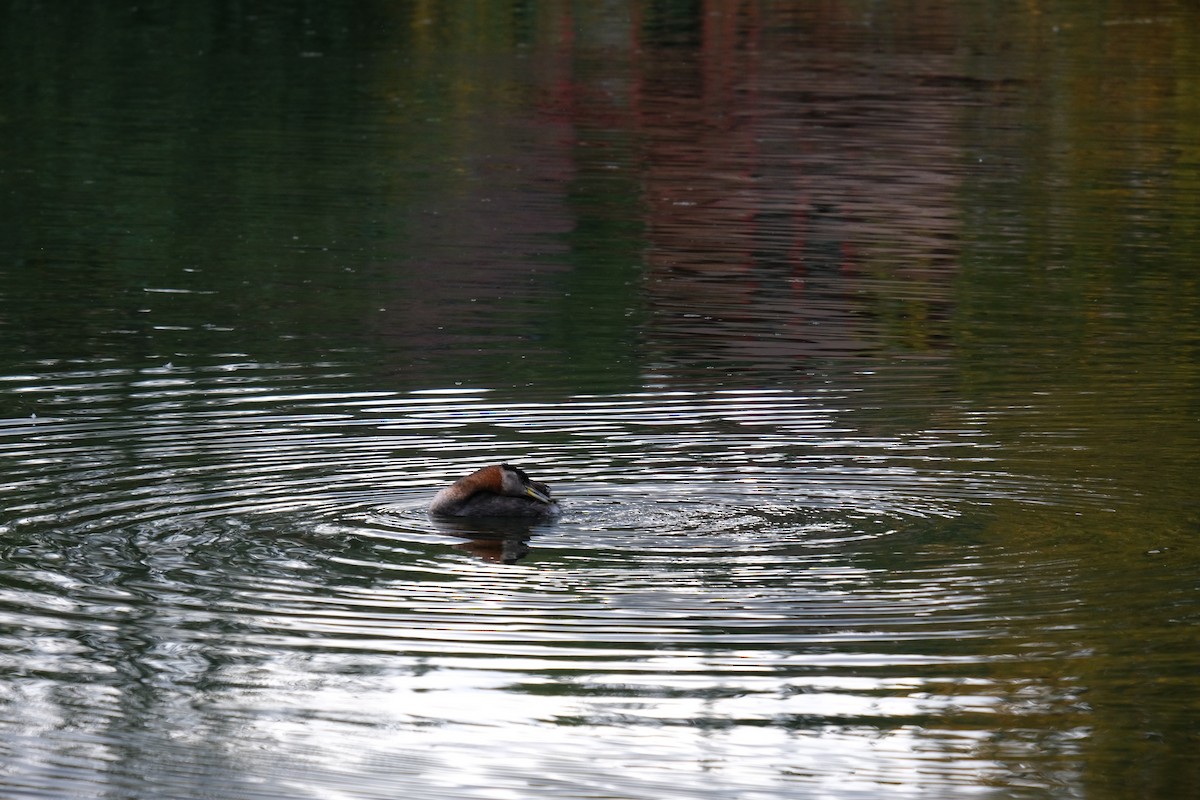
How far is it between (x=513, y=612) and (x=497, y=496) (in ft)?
4.94

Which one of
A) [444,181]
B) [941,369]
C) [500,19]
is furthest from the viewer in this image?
[500,19]

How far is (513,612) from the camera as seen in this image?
10016 millimetres

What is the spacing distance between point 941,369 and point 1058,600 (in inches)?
254

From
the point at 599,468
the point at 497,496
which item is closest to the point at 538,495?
the point at 497,496

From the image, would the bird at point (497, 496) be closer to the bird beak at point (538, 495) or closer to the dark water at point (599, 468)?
the bird beak at point (538, 495)

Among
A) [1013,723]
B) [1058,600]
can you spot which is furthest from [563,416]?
[1013,723]

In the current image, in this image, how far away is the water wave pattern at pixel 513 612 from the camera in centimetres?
840

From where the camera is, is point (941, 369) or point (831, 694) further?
point (941, 369)

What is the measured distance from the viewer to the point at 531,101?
39219 millimetres

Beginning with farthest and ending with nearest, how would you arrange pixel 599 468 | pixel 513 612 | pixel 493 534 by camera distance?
pixel 599 468 < pixel 493 534 < pixel 513 612

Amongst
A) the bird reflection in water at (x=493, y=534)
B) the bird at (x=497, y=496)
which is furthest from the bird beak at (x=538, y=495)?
the bird reflection in water at (x=493, y=534)

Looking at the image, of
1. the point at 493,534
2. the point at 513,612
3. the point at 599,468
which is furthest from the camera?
the point at 599,468

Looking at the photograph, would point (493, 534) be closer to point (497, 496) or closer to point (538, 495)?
point (497, 496)

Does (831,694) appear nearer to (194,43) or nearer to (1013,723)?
(1013,723)
